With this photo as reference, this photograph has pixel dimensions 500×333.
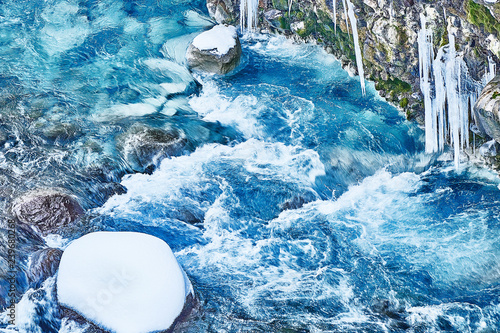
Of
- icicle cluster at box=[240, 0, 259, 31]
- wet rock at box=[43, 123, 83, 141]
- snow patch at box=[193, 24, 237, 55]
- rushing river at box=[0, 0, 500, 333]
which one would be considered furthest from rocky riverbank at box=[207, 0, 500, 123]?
wet rock at box=[43, 123, 83, 141]

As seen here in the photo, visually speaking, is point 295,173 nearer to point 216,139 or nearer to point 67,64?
point 216,139

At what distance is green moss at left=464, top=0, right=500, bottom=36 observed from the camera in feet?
41.7

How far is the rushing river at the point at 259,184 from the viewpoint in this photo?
1145 centimetres

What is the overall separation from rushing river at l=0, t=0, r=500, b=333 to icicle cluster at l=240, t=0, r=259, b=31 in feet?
3.27

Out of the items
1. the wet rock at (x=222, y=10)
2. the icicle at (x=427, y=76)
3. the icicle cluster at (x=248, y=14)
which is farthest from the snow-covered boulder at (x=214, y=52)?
the icicle at (x=427, y=76)

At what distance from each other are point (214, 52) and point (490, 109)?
9.04 m

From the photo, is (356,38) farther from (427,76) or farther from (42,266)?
(42,266)

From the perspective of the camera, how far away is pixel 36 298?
35.6 ft

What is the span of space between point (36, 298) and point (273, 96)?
31.7 feet

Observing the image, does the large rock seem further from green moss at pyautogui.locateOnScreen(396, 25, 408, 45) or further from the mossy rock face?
the mossy rock face

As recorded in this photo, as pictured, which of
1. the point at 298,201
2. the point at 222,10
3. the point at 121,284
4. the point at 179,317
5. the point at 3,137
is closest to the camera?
the point at 121,284

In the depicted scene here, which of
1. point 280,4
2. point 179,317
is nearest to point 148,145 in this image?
point 179,317

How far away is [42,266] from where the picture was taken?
37.3ft

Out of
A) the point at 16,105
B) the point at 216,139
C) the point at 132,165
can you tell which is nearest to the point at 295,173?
the point at 216,139
